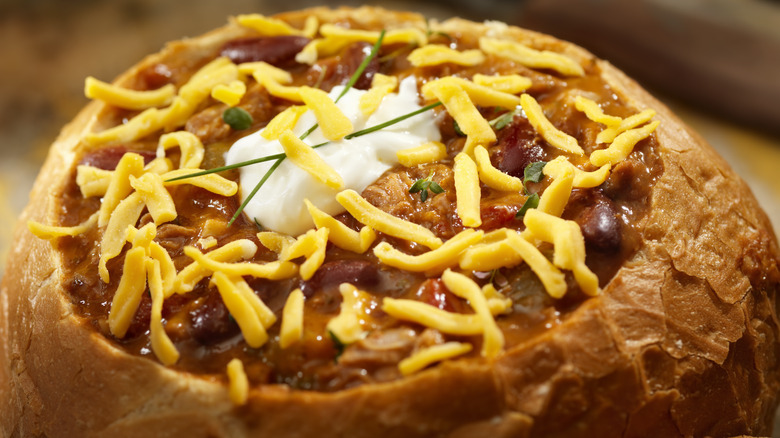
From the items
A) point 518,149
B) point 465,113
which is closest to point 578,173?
point 518,149

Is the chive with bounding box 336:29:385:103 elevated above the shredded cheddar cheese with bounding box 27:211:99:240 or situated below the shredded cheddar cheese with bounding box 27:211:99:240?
above

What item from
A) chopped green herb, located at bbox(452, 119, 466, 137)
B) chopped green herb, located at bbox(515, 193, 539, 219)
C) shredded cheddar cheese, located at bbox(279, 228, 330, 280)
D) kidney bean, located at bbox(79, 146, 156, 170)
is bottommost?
shredded cheddar cheese, located at bbox(279, 228, 330, 280)

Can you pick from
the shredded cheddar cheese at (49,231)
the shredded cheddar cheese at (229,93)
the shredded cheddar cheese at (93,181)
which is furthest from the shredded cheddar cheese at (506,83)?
the shredded cheddar cheese at (49,231)

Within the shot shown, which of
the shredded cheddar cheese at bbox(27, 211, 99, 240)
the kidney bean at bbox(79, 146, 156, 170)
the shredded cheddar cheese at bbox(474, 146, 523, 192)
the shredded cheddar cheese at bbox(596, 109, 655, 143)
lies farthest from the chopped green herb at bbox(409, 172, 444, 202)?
the shredded cheddar cheese at bbox(27, 211, 99, 240)

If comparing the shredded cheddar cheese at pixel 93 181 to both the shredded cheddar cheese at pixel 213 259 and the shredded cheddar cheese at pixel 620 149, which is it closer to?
the shredded cheddar cheese at pixel 213 259

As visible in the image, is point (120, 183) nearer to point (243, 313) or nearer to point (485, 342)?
point (243, 313)

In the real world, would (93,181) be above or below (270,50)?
below

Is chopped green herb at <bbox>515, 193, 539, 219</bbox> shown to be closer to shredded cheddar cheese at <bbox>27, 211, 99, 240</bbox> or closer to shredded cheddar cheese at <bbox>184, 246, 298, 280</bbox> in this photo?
shredded cheddar cheese at <bbox>184, 246, 298, 280</bbox>
